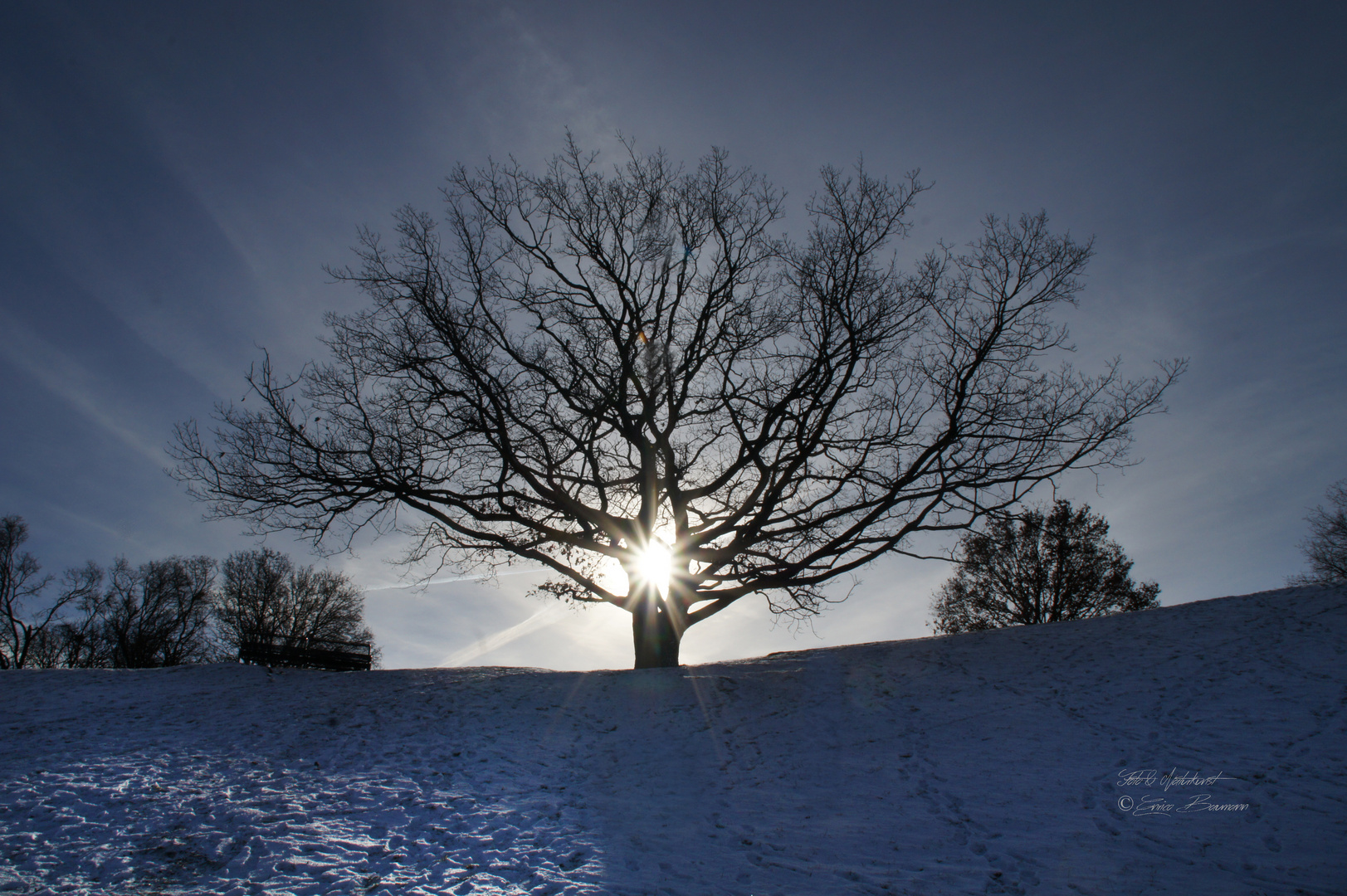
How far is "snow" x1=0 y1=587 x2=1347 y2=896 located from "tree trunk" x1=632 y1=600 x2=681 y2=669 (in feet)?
6.46

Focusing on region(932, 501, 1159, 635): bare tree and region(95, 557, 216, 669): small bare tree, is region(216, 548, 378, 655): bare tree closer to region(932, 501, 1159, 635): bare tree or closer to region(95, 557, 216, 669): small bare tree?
region(95, 557, 216, 669): small bare tree

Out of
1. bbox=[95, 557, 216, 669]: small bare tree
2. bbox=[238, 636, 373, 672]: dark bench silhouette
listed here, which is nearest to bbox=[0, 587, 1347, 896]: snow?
bbox=[238, 636, 373, 672]: dark bench silhouette

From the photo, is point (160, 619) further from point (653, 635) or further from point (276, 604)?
point (653, 635)

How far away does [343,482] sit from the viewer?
13.4 m

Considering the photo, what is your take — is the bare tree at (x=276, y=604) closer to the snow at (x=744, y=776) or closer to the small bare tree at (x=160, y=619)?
the small bare tree at (x=160, y=619)

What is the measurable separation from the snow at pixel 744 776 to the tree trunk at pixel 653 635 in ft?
6.46

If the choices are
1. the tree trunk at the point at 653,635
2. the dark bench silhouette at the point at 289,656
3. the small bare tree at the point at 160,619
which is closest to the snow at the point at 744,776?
the tree trunk at the point at 653,635

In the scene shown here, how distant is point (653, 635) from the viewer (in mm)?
13875

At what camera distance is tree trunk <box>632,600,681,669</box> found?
13711 millimetres

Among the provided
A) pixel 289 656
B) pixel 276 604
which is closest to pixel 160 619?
pixel 276 604

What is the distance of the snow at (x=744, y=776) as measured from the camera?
204 inches

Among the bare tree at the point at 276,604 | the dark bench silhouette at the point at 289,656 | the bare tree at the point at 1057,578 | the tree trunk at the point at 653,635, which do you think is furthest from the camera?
the bare tree at the point at 276,604

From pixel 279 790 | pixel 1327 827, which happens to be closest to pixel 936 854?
pixel 1327 827

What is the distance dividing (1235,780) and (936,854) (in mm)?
3453
